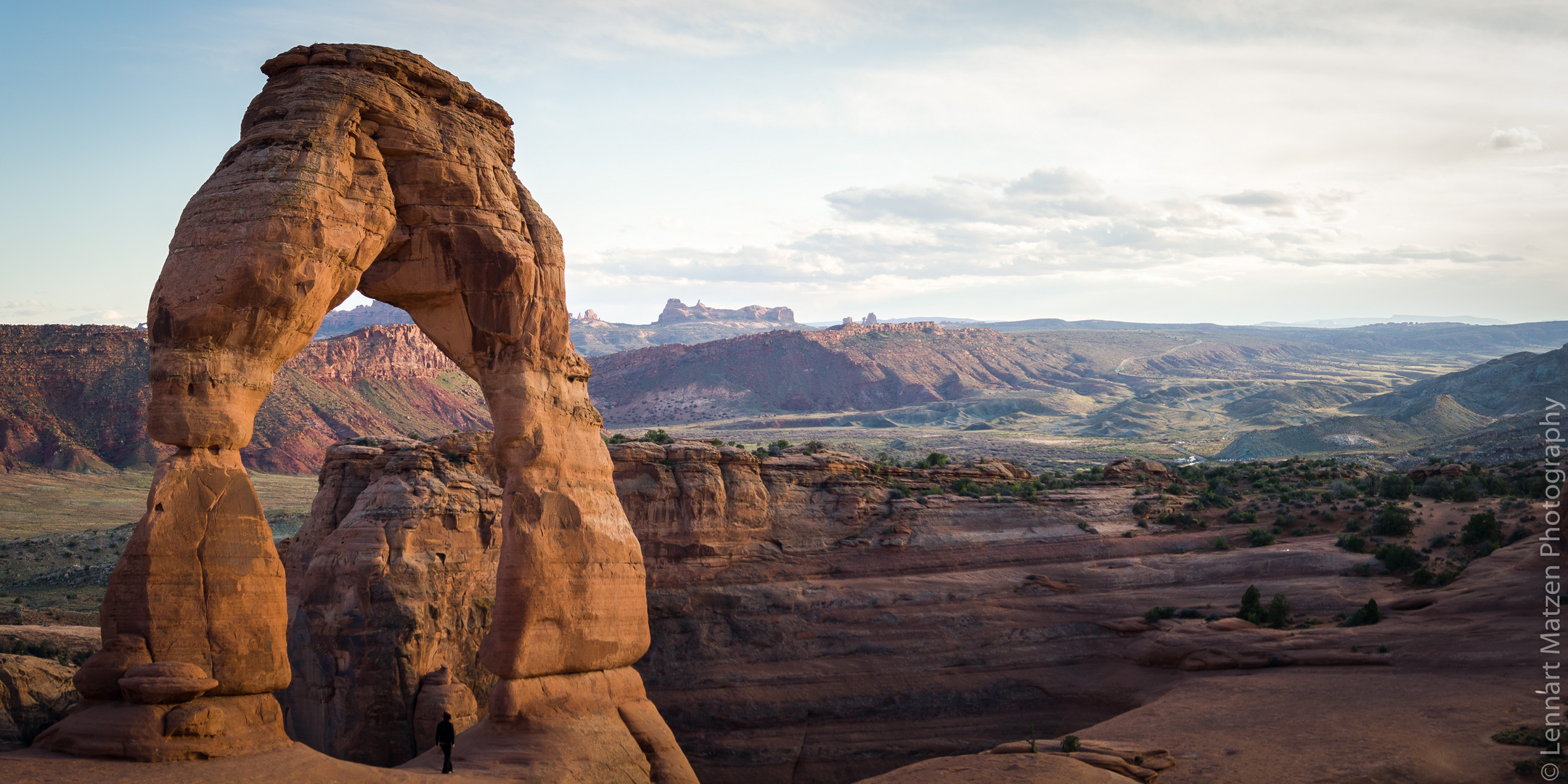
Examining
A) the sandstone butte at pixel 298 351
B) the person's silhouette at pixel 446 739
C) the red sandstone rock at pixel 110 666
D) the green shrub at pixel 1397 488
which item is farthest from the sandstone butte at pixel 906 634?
the green shrub at pixel 1397 488

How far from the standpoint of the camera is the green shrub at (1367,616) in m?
22.6

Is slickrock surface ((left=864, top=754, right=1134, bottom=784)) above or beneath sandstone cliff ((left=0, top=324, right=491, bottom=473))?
beneath

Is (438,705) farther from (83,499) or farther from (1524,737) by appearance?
(83,499)

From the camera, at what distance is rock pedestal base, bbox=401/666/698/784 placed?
1539 centimetres

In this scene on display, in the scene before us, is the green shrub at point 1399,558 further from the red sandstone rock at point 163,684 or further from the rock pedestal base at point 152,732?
the red sandstone rock at point 163,684

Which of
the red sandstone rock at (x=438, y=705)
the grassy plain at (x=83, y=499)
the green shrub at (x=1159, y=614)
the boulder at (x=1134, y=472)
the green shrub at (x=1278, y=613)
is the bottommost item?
the grassy plain at (x=83, y=499)

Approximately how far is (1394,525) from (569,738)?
956 inches

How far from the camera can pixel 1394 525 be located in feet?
93.1

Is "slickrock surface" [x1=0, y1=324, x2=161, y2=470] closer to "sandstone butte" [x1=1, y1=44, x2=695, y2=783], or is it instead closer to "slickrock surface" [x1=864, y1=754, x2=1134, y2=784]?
"sandstone butte" [x1=1, y1=44, x2=695, y2=783]

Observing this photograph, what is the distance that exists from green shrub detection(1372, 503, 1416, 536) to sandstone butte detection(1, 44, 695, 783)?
21895mm

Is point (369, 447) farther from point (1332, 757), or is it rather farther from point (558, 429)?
point (1332, 757)

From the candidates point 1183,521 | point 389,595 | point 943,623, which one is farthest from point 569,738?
point 1183,521

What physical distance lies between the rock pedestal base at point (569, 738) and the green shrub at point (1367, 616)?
15729mm

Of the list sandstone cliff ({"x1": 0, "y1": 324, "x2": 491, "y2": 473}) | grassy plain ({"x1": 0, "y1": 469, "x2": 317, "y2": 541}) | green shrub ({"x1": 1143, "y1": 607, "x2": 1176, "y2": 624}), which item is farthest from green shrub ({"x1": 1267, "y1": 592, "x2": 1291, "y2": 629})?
sandstone cliff ({"x1": 0, "y1": 324, "x2": 491, "y2": 473})
